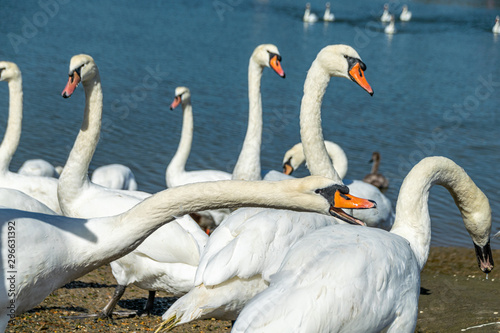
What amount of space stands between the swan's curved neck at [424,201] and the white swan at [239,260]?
617mm

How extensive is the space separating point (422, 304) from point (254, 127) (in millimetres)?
2864

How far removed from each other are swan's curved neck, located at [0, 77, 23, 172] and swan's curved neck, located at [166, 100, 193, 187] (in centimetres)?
248

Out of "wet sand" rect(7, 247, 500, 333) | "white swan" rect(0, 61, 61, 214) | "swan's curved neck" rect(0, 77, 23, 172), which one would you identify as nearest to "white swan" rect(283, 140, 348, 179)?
"wet sand" rect(7, 247, 500, 333)

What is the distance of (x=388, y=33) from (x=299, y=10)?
8.22 meters

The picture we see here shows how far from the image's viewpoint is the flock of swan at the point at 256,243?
3707 millimetres

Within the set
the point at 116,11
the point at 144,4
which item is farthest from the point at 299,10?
the point at 116,11

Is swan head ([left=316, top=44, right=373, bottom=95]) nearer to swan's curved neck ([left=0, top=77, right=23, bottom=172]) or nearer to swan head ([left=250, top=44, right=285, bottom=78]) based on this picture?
swan head ([left=250, top=44, right=285, bottom=78])

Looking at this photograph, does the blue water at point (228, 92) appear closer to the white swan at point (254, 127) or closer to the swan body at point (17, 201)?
the white swan at point (254, 127)

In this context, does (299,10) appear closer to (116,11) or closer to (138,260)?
(116,11)

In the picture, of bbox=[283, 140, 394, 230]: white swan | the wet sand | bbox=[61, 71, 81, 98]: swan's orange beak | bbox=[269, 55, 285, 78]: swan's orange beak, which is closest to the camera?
the wet sand

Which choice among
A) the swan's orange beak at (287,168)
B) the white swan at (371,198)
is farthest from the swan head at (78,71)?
the swan's orange beak at (287,168)

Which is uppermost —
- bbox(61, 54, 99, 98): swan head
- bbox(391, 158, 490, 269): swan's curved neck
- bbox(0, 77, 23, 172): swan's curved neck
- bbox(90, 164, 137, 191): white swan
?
bbox(61, 54, 99, 98): swan head

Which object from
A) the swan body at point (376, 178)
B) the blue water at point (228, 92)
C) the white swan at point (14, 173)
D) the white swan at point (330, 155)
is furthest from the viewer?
the blue water at point (228, 92)

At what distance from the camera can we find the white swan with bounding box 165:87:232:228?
31.1 ft
